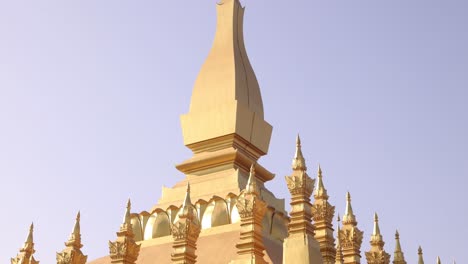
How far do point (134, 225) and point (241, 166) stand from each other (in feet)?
11.2

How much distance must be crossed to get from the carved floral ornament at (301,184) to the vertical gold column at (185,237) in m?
1.92

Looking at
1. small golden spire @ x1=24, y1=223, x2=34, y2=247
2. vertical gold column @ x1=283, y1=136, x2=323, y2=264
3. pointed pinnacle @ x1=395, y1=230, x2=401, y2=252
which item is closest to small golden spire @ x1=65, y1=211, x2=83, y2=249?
small golden spire @ x1=24, y1=223, x2=34, y2=247

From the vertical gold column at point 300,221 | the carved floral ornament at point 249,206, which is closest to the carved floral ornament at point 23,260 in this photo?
the carved floral ornament at point 249,206

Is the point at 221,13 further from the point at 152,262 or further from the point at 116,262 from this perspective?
the point at 116,262

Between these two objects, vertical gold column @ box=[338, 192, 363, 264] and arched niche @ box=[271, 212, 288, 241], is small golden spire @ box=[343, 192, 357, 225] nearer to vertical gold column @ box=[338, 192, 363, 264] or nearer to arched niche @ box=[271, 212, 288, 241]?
vertical gold column @ box=[338, 192, 363, 264]

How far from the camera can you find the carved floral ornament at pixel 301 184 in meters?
13.4

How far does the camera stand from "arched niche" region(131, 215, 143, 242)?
18094 millimetres

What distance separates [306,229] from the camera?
1296cm

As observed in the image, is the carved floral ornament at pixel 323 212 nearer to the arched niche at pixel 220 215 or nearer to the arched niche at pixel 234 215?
the arched niche at pixel 234 215

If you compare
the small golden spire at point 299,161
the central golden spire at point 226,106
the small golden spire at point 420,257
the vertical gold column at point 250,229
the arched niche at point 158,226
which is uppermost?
the central golden spire at point 226,106

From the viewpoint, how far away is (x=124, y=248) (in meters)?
14.1

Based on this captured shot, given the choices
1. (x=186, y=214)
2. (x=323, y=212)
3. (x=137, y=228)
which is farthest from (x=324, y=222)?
(x=137, y=228)

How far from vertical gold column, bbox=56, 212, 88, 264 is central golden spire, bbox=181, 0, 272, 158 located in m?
6.13

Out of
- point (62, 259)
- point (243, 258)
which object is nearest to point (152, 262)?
point (62, 259)
